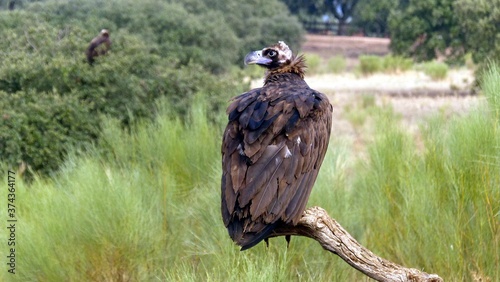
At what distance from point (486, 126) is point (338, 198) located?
4.80 feet

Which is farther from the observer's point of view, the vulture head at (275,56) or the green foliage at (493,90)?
the vulture head at (275,56)

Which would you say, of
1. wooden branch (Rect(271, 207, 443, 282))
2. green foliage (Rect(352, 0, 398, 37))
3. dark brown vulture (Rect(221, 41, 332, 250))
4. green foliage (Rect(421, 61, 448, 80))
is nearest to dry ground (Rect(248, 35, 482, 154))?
green foliage (Rect(421, 61, 448, 80))

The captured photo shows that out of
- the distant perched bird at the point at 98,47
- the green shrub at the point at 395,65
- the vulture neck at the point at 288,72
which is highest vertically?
the vulture neck at the point at 288,72

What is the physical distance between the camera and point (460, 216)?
5.05 m

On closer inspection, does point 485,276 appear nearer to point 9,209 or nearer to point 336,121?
point 9,209

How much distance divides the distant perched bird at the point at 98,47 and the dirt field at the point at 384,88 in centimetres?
459

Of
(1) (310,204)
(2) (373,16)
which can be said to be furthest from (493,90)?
(2) (373,16)

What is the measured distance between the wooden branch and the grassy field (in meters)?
0.76

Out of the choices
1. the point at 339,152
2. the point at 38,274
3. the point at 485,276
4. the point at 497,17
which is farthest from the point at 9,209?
the point at 497,17

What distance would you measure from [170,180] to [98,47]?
3.94 meters

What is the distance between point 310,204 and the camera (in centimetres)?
557

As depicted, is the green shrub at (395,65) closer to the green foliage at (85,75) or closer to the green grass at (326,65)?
the green grass at (326,65)

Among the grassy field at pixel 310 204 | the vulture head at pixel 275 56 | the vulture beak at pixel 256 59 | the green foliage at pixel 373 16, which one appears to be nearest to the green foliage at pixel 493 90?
the grassy field at pixel 310 204

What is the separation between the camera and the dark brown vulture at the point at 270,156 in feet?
11.9
